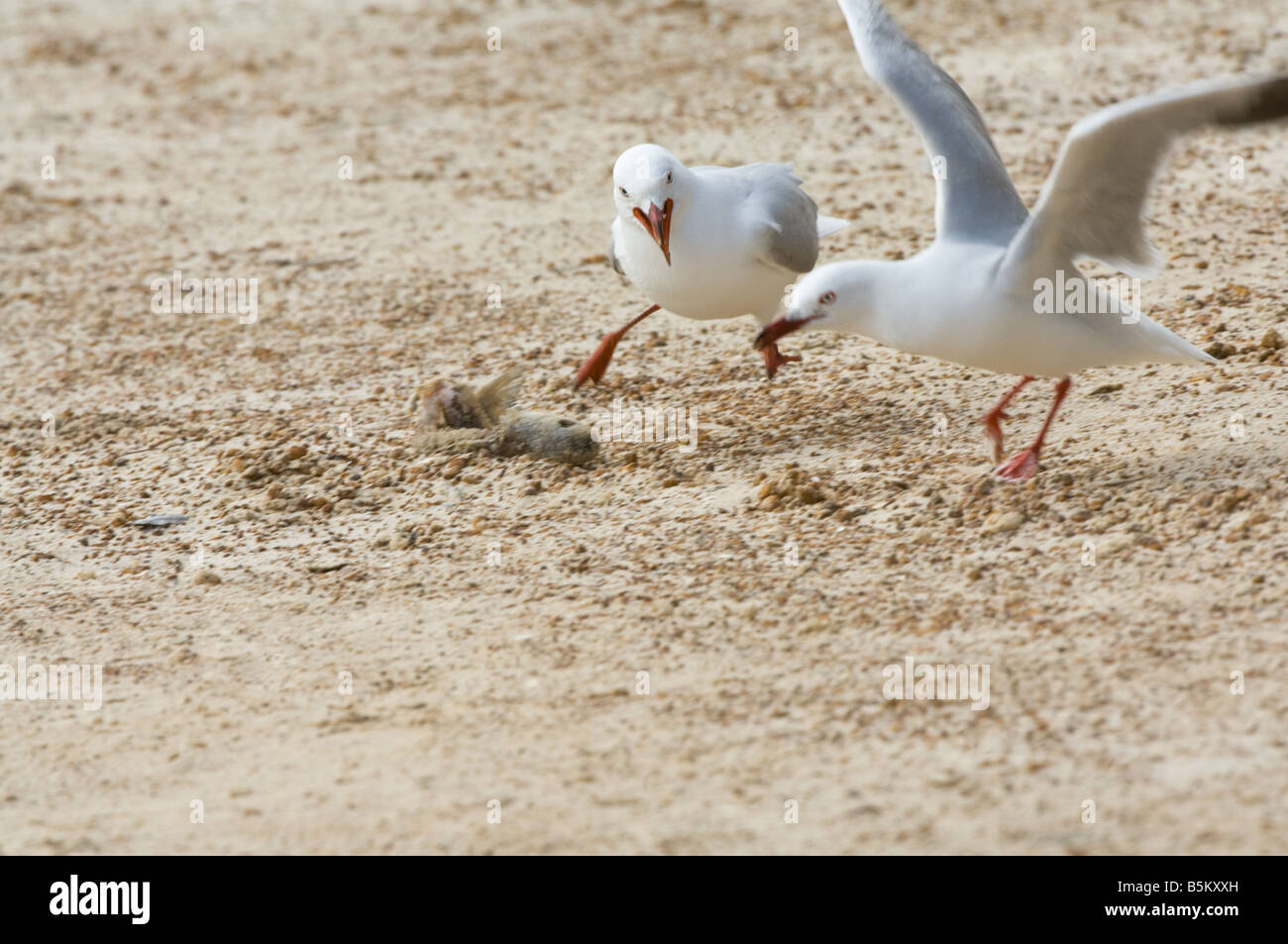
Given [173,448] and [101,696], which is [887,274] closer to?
[101,696]

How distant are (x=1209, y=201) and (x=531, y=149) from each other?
440 centimetres

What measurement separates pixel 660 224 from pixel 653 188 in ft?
0.46

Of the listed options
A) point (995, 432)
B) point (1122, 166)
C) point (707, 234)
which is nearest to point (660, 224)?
point (707, 234)

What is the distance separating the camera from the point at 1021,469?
5.53m

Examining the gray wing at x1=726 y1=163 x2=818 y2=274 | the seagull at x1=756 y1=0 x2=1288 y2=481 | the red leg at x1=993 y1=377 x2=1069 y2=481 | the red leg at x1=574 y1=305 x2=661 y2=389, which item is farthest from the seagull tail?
the red leg at x1=993 y1=377 x2=1069 y2=481

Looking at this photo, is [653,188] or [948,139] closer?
[948,139]

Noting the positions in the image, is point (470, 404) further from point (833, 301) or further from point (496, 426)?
point (833, 301)

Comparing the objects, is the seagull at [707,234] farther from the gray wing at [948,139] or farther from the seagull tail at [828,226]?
the gray wing at [948,139]

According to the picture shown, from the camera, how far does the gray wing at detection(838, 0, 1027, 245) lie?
17.8 ft

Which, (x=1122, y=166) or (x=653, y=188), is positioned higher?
(x=1122, y=166)

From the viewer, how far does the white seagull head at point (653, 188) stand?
20.1 feet

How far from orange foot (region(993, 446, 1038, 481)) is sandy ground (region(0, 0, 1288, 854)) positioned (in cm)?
6

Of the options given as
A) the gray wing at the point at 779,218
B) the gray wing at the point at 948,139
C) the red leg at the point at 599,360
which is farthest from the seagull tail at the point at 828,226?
the gray wing at the point at 948,139

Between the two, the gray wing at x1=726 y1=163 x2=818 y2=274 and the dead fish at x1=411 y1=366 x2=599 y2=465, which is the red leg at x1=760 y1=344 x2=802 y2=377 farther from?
the dead fish at x1=411 y1=366 x2=599 y2=465
